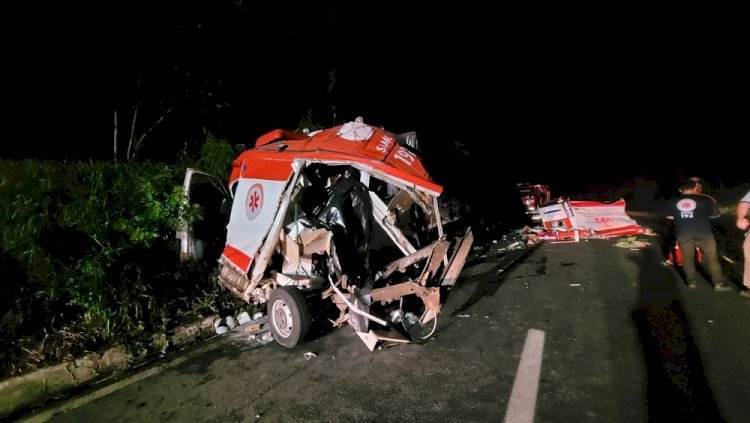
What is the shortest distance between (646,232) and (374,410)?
7777 millimetres

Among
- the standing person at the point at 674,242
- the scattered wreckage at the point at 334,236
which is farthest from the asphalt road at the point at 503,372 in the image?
the standing person at the point at 674,242

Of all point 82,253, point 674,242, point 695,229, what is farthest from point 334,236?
point 674,242

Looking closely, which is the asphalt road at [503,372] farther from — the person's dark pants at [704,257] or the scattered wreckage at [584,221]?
the scattered wreckage at [584,221]

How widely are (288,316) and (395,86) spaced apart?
476 inches

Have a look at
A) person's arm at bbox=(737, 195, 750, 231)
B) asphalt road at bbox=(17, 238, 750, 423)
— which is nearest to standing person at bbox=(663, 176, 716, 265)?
person's arm at bbox=(737, 195, 750, 231)

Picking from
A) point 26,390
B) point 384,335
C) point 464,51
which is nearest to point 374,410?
point 384,335

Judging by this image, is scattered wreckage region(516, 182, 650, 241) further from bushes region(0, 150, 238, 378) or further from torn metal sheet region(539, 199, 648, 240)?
bushes region(0, 150, 238, 378)

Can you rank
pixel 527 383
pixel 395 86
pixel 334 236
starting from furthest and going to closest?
pixel 395 86 → pixel 334 236 → pixel 527 383

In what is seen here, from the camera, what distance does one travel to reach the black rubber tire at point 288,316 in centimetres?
451

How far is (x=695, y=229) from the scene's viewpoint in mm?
5504

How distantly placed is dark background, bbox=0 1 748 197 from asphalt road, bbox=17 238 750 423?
190 inches

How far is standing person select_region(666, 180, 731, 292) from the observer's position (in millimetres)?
5404

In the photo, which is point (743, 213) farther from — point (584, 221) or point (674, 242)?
point (584, 221)

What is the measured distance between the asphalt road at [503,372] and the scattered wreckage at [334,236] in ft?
1.33
